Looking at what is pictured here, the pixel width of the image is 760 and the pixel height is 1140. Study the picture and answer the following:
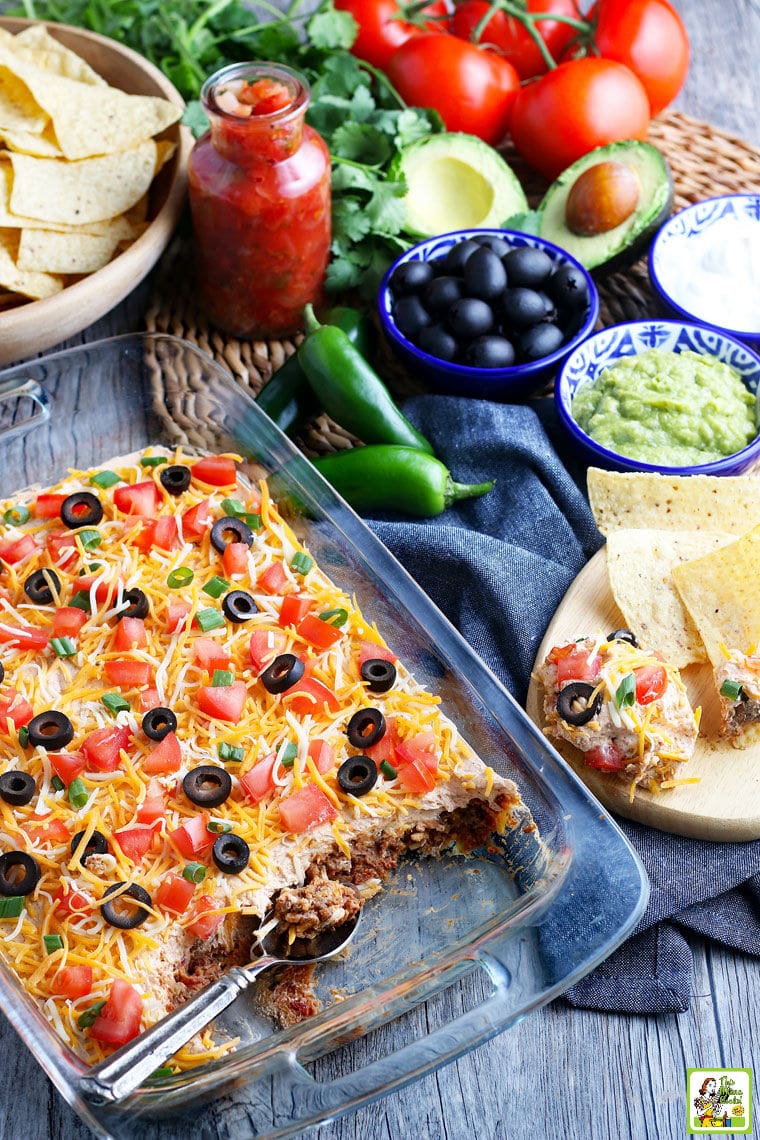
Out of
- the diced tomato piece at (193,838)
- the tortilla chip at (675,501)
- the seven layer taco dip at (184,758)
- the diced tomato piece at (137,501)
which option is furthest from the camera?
the tortilla chip at (675,501)

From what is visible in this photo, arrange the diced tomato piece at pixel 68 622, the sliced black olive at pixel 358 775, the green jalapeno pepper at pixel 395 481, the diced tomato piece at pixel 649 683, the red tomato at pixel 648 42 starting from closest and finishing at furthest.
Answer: the sliced black olive at pixel 358 775 → the diced tomato piece at pixel 649 683 → the diced tomato piece at pixel 68 622 → the green jalapeno pepper at pixel 395 481 → the red tomato at pixel 648 42

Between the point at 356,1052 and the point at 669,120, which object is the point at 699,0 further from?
the point at 356,1052

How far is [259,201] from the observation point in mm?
4664

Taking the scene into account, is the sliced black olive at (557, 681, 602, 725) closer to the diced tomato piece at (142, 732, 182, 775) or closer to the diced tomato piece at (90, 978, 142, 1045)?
the diced tomato piece at (142, 732, 182, 775)

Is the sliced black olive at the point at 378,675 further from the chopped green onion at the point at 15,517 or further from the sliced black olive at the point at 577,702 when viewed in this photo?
the chopped green onion at the point at 15,517

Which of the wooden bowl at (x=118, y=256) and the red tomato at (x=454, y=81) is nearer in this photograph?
the wooden bowl at (x=118, y=256)

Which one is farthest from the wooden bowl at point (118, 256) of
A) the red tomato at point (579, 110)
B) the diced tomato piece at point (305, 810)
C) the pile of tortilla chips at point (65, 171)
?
the diced tomato piece at point (305, 810)

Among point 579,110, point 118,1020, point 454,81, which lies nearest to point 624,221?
point 579,110

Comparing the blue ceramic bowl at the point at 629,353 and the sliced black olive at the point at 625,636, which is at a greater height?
the blue ceramic bowl at the point at 629,353

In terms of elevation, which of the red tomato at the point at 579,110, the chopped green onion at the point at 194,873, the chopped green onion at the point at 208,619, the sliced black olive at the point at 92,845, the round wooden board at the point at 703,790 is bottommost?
the round wooden board at the point at 703,790

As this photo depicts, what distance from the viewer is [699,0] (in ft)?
23.6

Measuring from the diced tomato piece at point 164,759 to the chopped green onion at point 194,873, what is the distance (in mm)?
314

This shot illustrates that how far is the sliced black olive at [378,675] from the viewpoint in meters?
3.54

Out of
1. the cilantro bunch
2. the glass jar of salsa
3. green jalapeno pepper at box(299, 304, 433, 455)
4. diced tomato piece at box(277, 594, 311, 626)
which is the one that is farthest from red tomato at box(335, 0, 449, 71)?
diced tomato piece at box(277, 594, 311, 626)
